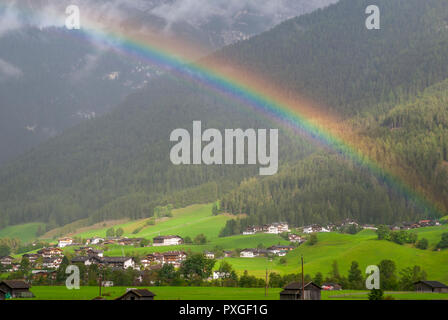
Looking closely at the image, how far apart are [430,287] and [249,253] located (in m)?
77.1

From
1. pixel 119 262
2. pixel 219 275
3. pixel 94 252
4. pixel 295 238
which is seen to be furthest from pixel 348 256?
pixel 94 252

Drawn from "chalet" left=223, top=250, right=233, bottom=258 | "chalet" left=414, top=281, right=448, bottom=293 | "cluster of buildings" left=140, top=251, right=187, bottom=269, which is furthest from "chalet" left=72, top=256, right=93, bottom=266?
"chalet" left=414, top=281, right=448, bottom=293

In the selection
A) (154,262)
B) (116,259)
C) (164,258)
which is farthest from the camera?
(164,258)

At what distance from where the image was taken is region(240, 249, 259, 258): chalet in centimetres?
16388

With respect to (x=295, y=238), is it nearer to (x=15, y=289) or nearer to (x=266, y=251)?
(x=266, y=251)

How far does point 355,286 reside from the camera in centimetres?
10488

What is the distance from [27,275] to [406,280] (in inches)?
3526

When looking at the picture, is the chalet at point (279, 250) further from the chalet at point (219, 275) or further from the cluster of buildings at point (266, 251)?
the chalet at point (219, 275)

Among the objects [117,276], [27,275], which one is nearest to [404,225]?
[117,276]

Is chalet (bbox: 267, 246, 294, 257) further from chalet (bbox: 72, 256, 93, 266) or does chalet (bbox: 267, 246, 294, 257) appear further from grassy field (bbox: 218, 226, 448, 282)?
chalet (bbox: 72, 256, 93, 266)

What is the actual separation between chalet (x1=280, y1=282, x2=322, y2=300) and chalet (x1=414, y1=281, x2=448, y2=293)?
2212 cm

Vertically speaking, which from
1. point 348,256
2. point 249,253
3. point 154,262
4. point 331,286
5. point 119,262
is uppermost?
point 348,256

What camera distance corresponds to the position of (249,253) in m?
166
